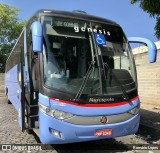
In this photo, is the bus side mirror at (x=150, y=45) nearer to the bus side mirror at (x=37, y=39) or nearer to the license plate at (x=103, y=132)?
the license plate at (x=103, y=132)

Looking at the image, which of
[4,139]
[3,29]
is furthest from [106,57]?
[3,29]

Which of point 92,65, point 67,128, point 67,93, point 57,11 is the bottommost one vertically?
point 67,128

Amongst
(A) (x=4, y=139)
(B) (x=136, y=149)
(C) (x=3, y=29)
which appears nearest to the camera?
(B) (x=136, y=149)

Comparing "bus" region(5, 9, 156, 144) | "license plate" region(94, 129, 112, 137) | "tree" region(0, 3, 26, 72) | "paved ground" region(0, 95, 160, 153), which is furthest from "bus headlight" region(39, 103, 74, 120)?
"tree" region(0, 3, 26, 72)

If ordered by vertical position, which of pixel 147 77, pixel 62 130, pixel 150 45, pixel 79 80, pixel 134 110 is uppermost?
pixel 150 45

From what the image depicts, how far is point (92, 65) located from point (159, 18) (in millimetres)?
Result: 4226

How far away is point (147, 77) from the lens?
53.3 ft

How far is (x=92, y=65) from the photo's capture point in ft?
23.0

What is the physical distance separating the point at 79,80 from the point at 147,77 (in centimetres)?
999

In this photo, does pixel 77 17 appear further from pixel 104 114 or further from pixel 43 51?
pixel 104 114

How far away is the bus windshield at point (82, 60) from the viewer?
6.77 meters

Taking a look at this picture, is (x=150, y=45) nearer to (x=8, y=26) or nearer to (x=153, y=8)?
(x=153, y=8)

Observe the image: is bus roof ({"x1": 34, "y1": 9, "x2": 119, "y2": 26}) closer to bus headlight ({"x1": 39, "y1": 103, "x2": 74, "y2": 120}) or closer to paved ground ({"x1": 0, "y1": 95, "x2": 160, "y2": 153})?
bus headlight ({"x1": 39, "y1": 103, "x2": 74, "y2": 120})

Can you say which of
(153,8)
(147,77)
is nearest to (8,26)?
(147,77)
